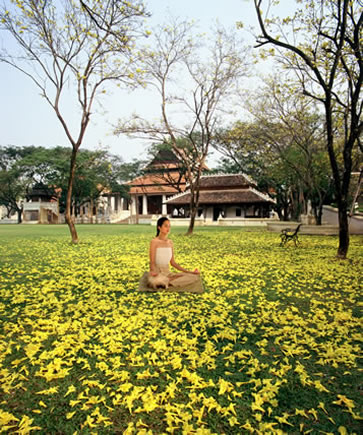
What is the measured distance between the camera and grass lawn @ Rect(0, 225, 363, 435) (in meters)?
2.49

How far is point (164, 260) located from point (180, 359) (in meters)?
2.54

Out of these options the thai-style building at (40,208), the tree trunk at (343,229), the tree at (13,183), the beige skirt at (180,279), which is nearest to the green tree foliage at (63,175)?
the tree at (13,183)

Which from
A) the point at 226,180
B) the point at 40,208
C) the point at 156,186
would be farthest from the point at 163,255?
the point at 40,208

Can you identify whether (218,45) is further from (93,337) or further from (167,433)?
(167,433)

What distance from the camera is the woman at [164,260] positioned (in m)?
5.65

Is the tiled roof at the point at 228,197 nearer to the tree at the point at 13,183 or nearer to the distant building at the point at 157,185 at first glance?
the distant building at the point at 157,185

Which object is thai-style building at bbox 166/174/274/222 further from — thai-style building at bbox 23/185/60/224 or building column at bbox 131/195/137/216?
thai-style building at bbox 23/185/60/224

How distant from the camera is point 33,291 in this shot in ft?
20.4

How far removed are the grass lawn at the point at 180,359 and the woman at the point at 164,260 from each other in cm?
31

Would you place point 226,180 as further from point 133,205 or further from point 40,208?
point 40,208

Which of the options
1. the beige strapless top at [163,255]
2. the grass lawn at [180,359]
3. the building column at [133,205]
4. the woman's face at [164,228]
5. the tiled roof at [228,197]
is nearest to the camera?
the grass lawn at [180,359]

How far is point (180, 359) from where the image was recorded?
3.32 meters

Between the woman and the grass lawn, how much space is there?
12.3 inches

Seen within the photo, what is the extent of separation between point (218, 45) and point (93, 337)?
54.7 ft
